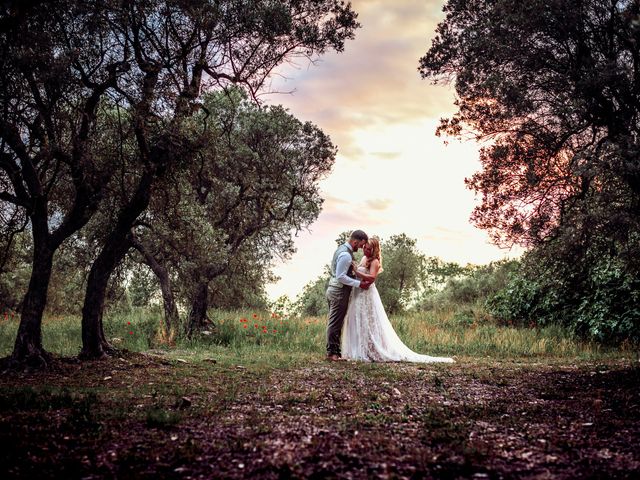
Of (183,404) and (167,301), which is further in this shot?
(167,301)

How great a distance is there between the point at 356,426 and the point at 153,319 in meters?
16.0

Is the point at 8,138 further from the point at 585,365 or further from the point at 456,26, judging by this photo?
the point at 585,365

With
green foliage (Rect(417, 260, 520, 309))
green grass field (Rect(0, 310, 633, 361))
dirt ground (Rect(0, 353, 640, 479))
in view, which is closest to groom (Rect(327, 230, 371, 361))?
green grass field (Rect(0, 310, 633, 361))

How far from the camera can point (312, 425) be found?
6.26 m

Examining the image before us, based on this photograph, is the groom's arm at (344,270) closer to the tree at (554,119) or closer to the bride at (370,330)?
the bride at (370,330)

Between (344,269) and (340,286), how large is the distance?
24.0 inches

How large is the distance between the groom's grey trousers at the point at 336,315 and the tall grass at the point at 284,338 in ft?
2.86

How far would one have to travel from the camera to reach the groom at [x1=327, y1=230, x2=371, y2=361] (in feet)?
43.8

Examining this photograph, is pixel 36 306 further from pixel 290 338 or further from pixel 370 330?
pixel 290 338

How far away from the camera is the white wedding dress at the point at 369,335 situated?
543 inches

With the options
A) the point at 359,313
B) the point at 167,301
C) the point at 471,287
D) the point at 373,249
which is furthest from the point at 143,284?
the point at 471,287

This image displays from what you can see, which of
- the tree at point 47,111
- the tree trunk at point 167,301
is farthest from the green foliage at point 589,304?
the tree trunk at point 167,301

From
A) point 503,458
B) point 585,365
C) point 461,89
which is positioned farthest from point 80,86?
point 585,365

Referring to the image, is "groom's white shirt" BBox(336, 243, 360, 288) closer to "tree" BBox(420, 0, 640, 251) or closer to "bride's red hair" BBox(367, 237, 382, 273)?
"bride's red hair" BBox(367, 237, 382, 273)
